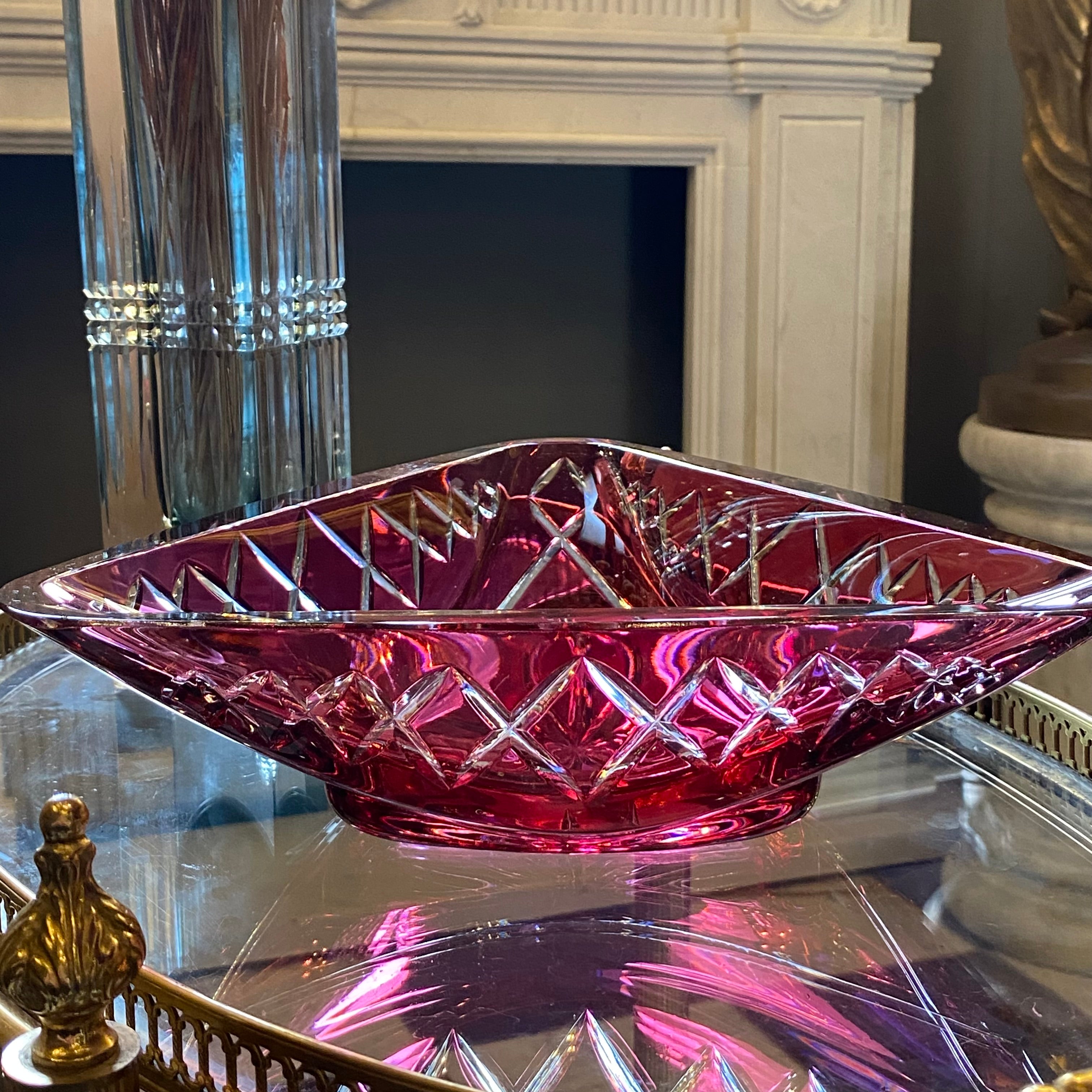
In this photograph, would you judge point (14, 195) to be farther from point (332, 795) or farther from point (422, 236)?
point (332, 795)

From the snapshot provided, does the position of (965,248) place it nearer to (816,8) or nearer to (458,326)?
(816,8)

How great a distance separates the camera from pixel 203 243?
523 millimetres

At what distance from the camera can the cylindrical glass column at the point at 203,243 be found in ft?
1.65

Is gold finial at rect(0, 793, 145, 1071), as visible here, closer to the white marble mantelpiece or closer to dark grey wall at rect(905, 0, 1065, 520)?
the white marble mantelpiece

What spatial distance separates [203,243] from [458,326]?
82 centimetres

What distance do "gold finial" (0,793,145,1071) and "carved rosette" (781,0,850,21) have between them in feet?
3.90

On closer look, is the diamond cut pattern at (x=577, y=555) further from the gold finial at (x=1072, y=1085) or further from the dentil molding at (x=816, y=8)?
the dentil molding at (x=816, y=8)

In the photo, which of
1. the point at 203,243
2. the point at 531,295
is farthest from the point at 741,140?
the point at 203,243

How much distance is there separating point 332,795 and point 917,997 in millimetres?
157

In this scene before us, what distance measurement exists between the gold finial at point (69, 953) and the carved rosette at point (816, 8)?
1.19 meters

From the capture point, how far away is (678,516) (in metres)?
0.45

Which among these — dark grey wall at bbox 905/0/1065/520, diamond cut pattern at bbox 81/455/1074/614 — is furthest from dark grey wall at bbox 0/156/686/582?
diamond cut pattern at bbox 81/455/1074/614

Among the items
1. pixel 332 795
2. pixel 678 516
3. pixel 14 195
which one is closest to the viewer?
pixel 332 795

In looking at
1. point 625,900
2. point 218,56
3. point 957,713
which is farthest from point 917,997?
point 218,56
